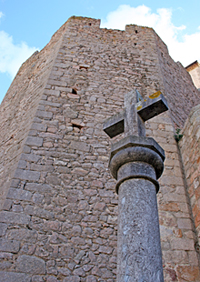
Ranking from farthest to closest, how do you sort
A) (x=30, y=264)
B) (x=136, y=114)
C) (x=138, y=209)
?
1. (x=30, y=264)
2. (x=136, y=114)
3. (x=138, y=209)

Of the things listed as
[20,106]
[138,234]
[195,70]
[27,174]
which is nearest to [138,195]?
[138,234]

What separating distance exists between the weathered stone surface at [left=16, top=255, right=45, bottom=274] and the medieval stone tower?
0.04 feet

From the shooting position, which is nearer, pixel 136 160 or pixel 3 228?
pixel 136 160

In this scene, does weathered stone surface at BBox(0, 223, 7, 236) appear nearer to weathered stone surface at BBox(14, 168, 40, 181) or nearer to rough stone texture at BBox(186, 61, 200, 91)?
weathered stone surface at BBox(14, 168, 40, 181)

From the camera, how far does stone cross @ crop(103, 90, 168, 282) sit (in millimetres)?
1918

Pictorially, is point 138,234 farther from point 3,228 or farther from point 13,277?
point 3,228

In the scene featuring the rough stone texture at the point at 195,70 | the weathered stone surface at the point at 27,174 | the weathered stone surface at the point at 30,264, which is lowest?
the weathered stone surface at the point at 30,264

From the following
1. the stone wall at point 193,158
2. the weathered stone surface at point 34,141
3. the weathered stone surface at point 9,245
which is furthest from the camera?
the weathered stone surface at point 34,141

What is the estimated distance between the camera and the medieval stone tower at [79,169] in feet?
12.3

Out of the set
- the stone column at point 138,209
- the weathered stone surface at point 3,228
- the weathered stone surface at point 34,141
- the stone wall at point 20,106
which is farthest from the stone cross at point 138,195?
the stone wall at point 20,106

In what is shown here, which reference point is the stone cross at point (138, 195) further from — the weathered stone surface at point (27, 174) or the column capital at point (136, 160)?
the weathered stone surface at point (27, 174)

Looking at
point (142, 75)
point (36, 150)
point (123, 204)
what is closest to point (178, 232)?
point (123, 204)

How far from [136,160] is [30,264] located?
2240 millimetres

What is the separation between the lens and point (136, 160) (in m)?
2.44
